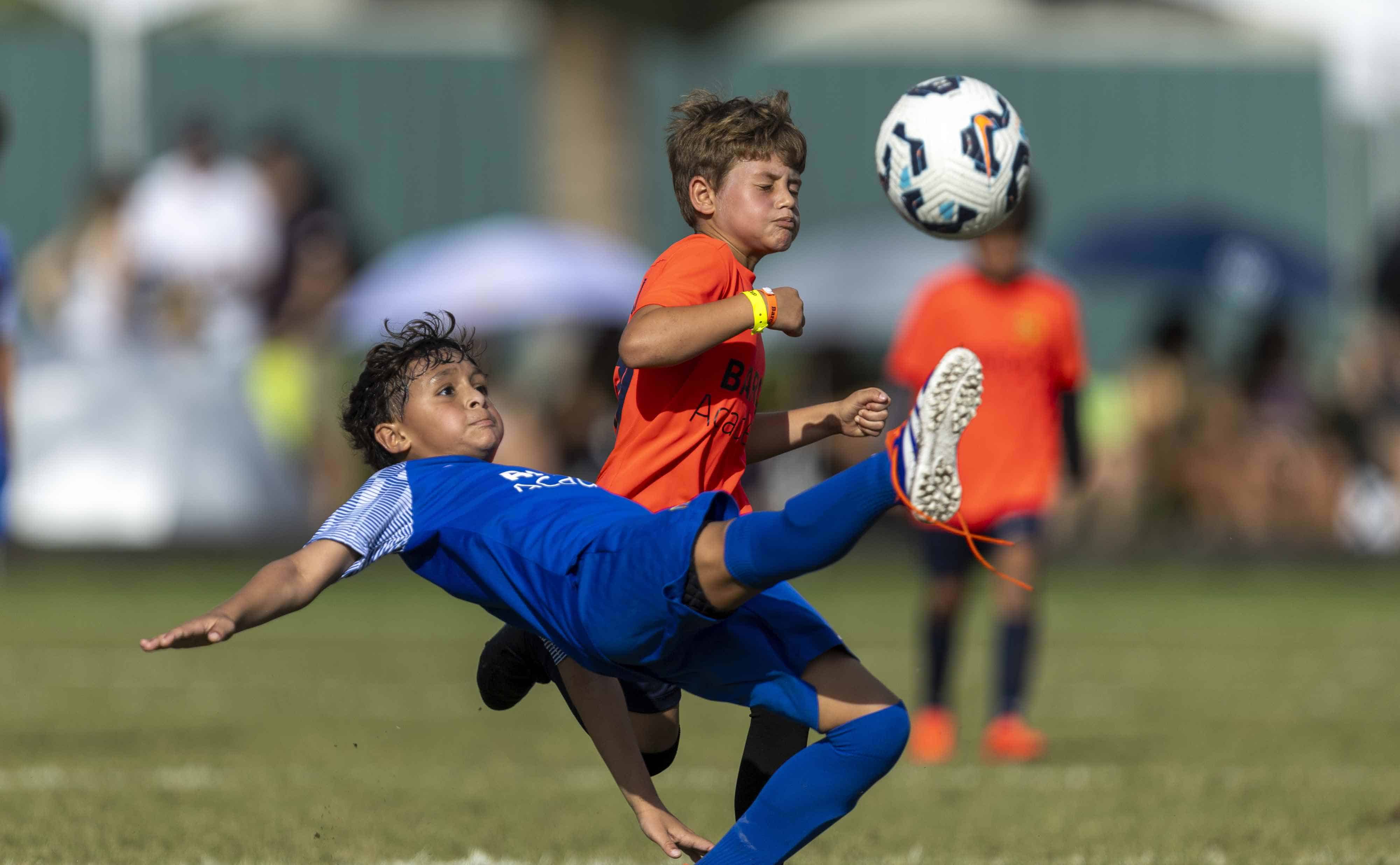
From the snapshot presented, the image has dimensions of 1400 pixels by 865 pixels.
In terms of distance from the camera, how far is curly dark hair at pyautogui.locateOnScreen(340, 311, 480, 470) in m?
5.16

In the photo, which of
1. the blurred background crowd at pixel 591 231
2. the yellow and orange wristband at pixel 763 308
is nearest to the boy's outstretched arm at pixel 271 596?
the yellow and orange wristband at pixel 763 308

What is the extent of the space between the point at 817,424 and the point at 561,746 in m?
4.05

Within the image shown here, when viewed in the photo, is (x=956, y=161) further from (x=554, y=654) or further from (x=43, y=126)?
(x=43, y=126)

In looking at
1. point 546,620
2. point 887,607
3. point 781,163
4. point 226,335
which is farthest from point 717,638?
point 226,335

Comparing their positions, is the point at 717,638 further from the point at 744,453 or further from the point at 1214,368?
the point at 1214,368

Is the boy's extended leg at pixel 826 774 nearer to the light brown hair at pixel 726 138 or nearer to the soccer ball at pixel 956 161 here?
the light brown hair at pixel 726 138

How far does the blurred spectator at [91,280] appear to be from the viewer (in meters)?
17.5

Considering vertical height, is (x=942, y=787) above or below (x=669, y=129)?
below

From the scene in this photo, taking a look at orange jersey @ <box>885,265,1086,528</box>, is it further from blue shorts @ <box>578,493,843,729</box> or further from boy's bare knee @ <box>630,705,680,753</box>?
blue shorts @ <box>578,493,843,729</box>

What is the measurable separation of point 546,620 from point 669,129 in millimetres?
1280

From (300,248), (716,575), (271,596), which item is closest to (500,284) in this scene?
(300,248)

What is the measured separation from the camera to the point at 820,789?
15.6 feet

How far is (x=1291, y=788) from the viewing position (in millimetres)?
7406

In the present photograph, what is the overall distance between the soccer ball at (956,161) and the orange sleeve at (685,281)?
82cm
